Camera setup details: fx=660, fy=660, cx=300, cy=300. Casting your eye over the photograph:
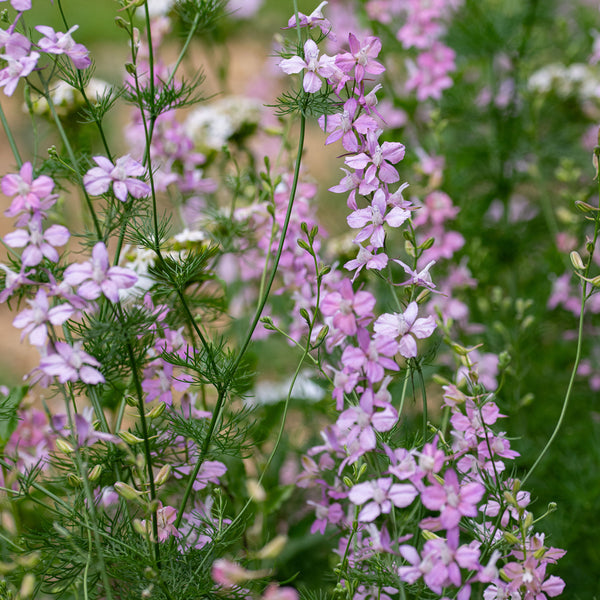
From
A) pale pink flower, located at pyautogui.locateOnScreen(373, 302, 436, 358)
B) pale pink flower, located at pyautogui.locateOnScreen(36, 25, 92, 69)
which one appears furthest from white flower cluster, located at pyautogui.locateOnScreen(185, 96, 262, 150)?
pale pink flower, located at pyautogui.locateOnScreen(373, 302, 436, 358)

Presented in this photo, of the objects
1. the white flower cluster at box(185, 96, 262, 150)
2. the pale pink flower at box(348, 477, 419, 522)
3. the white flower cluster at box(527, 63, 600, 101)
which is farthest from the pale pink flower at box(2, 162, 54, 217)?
the white flower cluster at box(527, 63, 600, 101)

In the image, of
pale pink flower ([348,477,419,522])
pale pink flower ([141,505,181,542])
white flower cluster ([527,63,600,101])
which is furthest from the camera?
white flower cluster ([527,63,600,101])

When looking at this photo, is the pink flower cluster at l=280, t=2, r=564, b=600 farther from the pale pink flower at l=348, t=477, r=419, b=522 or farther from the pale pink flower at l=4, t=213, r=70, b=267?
the pale pink flower at l=4, t=213, r=70, b=267

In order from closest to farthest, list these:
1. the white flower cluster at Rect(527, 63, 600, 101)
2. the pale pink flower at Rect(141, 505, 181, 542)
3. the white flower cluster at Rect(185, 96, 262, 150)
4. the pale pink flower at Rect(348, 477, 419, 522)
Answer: the pale pink flower at Rect(348, 477, 419, 522), the pale pink flower at Rect(141, 505, 181, 542), the white flower cluster at Rect(185, 96, 262, 150), the white flower cluster at Rect(527, 63, 600, 101)

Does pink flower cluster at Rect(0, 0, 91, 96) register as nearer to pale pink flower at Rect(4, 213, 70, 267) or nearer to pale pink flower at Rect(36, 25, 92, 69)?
pale pink flower at Rect(36, 25, 92, 69)

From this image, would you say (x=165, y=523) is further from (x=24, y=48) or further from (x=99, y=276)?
(x=24, y=48)

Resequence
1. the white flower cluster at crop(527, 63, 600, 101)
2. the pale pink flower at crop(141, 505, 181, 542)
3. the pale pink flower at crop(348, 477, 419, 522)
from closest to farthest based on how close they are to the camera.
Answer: the pale pink flower at crop(348, 477, 419, 522) < the pale pink flower at crop(141, 505, 181, 542) < the white flower cluster at crop(527, 63, 600, 101)

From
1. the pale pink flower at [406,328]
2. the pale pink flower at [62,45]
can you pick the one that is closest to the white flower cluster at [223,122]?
the pale pink flower at [62,45]

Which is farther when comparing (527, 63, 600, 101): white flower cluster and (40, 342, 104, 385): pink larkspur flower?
(527, 63, 600, 101): white flower cluster

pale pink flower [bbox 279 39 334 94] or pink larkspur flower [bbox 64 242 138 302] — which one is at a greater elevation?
pale pink flower [bbox 279 39 334 94]

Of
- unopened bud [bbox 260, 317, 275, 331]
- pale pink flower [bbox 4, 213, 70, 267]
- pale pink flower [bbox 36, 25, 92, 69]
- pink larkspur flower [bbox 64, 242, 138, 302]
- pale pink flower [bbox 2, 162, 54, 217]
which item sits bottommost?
unopened bud [bbox 260, 317, 275, 331]

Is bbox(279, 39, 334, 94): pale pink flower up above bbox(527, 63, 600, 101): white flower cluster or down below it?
below

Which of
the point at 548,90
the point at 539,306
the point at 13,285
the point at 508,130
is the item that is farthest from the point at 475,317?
the point at 13,285

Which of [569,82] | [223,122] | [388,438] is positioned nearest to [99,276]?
[388,438]
